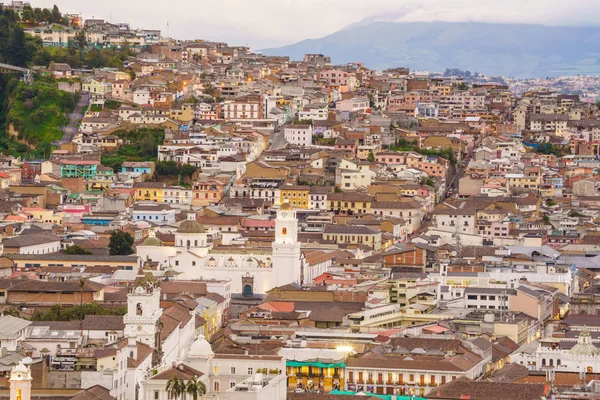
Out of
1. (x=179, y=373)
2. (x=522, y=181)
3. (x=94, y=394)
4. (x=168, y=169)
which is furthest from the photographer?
(x=522, y=181)

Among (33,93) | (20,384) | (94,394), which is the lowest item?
(94,394)

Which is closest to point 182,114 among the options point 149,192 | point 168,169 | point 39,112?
point 39,112

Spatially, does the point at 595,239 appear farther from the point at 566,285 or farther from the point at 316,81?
the point at 316,81

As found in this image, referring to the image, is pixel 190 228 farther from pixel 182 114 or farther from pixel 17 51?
pixel 17 51

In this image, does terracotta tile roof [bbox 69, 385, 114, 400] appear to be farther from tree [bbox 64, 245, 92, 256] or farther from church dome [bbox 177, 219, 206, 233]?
tree [bbox 64, 245, 92, 256]

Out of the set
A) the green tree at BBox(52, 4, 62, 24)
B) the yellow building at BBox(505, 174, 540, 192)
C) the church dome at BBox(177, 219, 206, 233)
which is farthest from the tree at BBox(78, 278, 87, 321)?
the green tree at BBox(52, 4, 62, 24)
